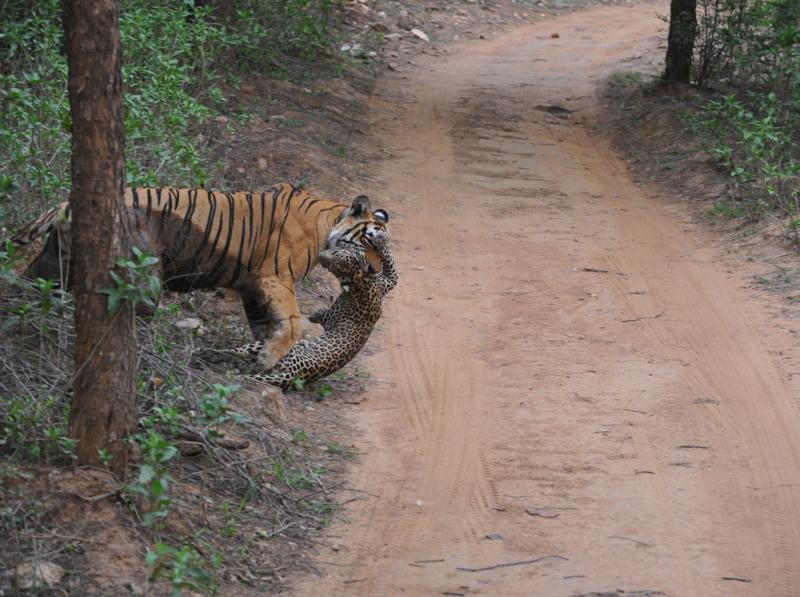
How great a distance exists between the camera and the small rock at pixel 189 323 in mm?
7334

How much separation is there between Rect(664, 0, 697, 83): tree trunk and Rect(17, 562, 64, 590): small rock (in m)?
12.6

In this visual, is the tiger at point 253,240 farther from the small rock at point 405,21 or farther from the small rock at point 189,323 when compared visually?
the small rock at point 405,21

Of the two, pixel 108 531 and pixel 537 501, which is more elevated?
pixel 108 531

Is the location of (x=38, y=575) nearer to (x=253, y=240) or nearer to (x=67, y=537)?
(x=67, y=537)

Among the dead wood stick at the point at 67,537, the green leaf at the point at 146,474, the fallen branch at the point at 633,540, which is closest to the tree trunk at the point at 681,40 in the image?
the fallen branch at the point at 633,540

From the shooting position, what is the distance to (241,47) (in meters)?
14.0

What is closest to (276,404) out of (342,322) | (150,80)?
(342,322)

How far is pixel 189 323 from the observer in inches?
297

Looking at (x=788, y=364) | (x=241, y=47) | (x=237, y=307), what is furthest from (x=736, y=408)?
(x=241, y=47)

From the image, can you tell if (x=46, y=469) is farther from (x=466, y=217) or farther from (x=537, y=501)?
(x=466, y=217)

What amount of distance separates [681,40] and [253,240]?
9.82 metres

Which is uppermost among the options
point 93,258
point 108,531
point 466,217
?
point 93,258

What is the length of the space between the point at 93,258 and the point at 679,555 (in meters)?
3.03

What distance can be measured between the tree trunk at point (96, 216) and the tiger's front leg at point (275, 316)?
2.21 metres
